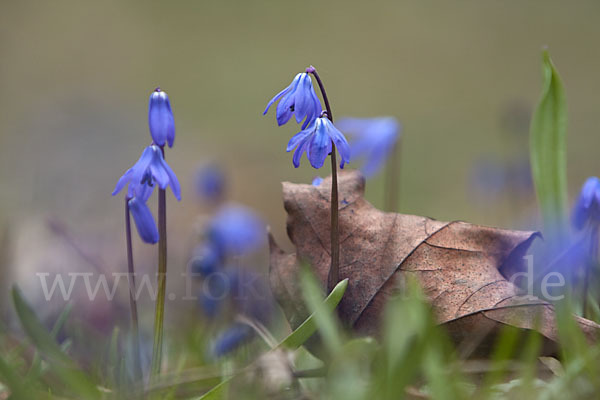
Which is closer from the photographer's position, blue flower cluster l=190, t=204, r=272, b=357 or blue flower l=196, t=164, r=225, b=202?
blue flower cluster l=190, t=204, r=272, b=357

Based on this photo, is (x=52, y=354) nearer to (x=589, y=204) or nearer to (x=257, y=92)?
(x=589, y=204)

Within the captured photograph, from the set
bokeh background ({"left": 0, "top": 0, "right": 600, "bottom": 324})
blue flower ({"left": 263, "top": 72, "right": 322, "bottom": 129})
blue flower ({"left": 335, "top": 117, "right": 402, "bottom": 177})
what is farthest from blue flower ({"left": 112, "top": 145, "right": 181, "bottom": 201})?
bokeh background ({"left": 0, "top": 0, "right": 600, "bottom": 324})

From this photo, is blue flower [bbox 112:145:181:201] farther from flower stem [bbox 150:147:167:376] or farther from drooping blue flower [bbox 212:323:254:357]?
drooping blue flower [bbox 212:323:254:357]

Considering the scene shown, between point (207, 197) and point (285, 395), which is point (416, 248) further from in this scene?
point (207, 197)

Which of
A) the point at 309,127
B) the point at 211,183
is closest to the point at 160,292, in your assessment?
the point at 309,127

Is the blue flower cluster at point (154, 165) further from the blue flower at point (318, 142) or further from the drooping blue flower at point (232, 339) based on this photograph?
the drooping blue flower at point (232, 339)

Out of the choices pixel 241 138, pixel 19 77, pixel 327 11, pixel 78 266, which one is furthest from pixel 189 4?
pixel 78 266

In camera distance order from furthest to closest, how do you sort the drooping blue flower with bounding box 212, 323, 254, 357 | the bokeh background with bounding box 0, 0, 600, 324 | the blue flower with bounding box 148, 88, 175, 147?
1. the bokeh background with bounding box 0, 0, 600, 324
2. the drooping blue flower with bounding box 212, 323, 254, 357
3. the blue flower with bounding box 148, 88, 175, 147
